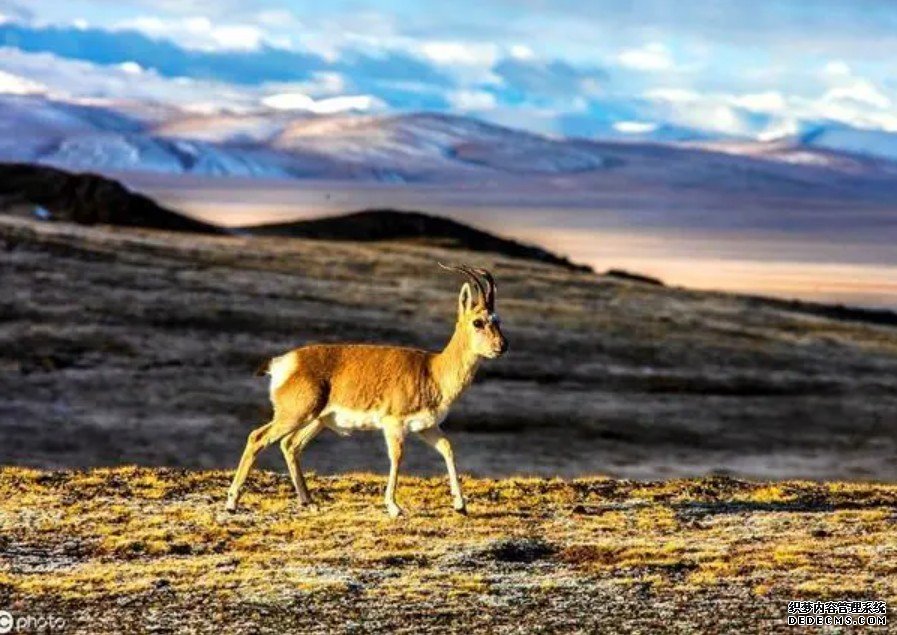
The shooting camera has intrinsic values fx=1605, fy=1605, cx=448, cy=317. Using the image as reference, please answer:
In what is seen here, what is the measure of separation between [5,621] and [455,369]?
537 centimetres

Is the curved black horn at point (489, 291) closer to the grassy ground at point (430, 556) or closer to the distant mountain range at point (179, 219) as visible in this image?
the grassy ground at point (430, 556)

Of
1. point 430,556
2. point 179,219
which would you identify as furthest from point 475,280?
point 179,219

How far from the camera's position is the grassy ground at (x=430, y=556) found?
1332cm

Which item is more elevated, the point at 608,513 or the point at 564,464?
the point at 608,513

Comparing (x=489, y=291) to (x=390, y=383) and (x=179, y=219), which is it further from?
(x=179, y=219)

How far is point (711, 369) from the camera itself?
196ft

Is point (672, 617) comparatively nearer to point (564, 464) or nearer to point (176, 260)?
point (564, 464)

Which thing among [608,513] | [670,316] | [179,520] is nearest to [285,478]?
[179,520]

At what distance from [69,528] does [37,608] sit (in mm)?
3416

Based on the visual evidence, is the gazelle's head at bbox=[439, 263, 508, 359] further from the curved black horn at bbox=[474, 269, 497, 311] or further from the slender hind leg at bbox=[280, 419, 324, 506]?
the slender hind leg at bbox=[280, 419, 324, 506]

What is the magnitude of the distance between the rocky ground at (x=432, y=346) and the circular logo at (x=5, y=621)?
26.1 m

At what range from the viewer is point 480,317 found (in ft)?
52.7

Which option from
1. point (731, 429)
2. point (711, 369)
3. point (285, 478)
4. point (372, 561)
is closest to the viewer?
point (372, 561)

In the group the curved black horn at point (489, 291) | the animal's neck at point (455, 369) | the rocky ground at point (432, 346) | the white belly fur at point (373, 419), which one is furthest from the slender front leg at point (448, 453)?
the rocky ground at point (432, 346)
